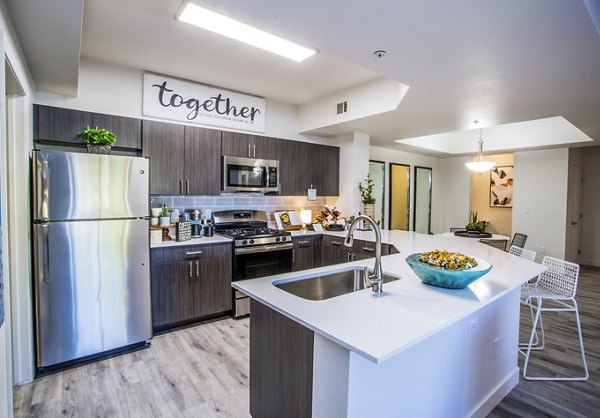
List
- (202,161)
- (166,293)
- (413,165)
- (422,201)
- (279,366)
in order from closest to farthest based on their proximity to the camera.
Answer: (279,366), (166,293), (202,161), (413,165), (422,201)

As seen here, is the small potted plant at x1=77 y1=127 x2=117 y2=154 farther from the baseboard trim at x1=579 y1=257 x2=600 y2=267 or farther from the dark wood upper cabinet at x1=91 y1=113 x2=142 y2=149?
the baseboard trim at x1=579 y1=257 x2=600 y2=267

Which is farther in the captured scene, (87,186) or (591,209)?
(591,209)

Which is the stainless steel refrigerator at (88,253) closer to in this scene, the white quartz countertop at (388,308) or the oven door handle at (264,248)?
the oven door handle at (264,248)

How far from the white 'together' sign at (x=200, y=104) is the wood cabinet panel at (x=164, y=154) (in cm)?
Answer: 32

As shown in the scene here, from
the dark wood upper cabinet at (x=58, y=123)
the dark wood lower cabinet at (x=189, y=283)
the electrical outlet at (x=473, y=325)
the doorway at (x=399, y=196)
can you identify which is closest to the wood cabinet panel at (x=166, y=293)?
the dark wood lower cabinet at (x=189, y=283)

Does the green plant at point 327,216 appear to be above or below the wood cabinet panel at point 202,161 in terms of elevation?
below

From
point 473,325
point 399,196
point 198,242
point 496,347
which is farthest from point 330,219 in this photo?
point 473,325

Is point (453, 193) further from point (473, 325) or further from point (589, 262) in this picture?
point (473, 325)

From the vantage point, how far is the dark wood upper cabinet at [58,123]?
8.95ft

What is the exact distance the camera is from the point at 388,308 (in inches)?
56.5

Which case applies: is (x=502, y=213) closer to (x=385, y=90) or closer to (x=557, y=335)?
(x=557, y=335)

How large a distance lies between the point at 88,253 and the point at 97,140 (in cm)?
93

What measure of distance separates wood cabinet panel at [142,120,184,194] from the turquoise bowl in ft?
8.41

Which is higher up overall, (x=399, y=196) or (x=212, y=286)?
(x=399, y=196)
